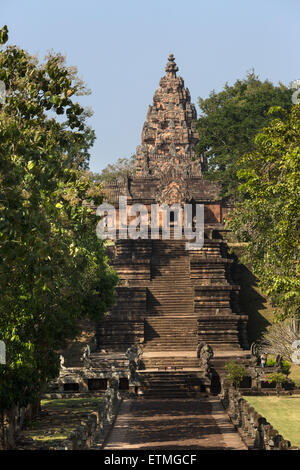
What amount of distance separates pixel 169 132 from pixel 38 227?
212 feet

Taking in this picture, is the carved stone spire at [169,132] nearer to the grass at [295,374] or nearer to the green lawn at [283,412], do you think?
the grass at [295,374]

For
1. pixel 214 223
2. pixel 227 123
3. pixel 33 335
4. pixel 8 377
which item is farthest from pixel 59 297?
pixel 227 123

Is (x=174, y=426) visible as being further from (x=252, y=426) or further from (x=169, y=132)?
(x=169, y=132)

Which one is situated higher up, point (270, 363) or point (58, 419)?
point (270, 363)

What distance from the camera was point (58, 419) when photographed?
84.0 feet

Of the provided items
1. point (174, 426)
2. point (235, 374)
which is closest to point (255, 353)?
point (235, 374)

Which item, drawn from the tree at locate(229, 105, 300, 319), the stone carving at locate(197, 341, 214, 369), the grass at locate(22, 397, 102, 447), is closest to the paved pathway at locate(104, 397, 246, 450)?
the grass at locate(22, 397, 102, 447)

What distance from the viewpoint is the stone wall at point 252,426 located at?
55.3 feet

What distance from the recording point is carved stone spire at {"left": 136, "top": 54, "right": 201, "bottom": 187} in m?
74.4

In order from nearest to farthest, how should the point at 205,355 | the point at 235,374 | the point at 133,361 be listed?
the point at 235,374 < the point at 133,361 < the point at 205,355

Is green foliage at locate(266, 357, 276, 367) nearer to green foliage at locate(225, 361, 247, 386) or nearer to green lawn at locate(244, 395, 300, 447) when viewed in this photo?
green foliage at locate(225, 361, 247, 386)

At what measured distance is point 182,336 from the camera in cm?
3912

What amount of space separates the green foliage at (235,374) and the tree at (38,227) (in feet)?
35.1

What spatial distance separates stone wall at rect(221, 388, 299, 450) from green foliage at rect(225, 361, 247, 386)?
12.7 ft
